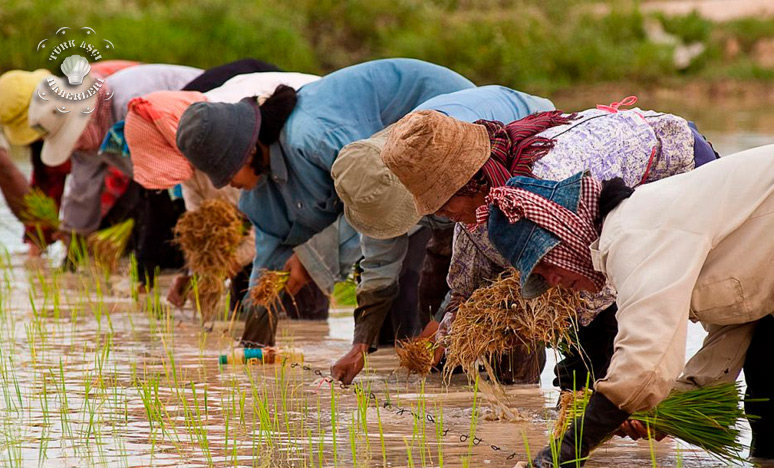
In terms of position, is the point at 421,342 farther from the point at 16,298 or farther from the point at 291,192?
the point at 16,298

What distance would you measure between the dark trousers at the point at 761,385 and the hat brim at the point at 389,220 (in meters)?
1.33

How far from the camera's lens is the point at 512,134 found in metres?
3.99

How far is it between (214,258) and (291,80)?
912 millimetres

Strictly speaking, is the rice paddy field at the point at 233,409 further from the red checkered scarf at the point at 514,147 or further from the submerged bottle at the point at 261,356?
the red checkered scarf at the point at 514,147

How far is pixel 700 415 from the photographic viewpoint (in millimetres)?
3572

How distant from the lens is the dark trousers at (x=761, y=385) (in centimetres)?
370

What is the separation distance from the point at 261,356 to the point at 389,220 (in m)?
1.06

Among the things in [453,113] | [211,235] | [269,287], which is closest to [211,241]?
[211,235]

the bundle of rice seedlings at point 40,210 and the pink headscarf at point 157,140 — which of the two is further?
the bundle of rice seedlings at point 40,210

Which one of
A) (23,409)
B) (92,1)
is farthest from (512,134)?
(92,1)

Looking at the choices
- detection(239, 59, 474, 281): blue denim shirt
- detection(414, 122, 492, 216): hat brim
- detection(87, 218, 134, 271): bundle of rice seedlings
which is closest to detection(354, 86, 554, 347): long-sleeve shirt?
detection(239, 59, 474, 281): blue denim shirt

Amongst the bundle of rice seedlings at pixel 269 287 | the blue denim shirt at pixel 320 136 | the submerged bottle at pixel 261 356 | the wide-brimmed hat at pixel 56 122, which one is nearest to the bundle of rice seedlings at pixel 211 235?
the blue denim shirt at pixel 320 136

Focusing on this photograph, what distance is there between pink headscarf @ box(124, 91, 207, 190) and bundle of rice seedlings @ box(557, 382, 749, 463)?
115 inches

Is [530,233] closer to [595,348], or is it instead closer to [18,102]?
[595,348]
